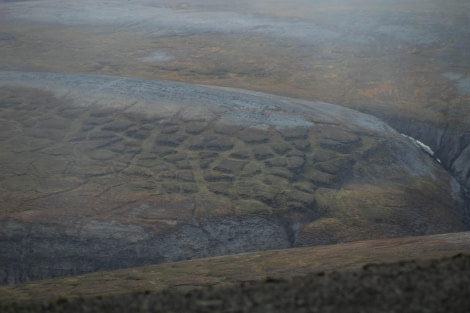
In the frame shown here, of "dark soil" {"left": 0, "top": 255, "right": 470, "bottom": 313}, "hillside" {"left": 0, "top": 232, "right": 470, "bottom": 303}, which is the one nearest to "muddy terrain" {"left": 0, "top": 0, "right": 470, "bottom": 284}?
"hillside" {"left": 0, "top": 232, "right": 470, "bottom": 303}

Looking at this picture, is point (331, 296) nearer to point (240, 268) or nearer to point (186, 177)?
point (240, 268)

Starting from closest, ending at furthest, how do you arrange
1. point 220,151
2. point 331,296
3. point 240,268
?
point 331,296 < point 240,268 < point 220,151

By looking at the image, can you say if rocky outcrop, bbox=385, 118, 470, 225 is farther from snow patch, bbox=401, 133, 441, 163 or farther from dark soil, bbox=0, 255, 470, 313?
dark soil, bbox=0, 255, 470, 313

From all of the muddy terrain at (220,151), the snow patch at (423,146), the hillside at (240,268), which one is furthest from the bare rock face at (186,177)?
the hillside at (240,268)

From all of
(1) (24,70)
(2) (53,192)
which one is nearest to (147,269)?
(2) (53,192)

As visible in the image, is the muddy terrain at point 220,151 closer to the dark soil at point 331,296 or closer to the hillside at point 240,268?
the hillside at point 240,268

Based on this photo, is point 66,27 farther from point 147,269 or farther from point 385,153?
point 147,269

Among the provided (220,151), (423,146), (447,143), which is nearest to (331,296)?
(220,151)
